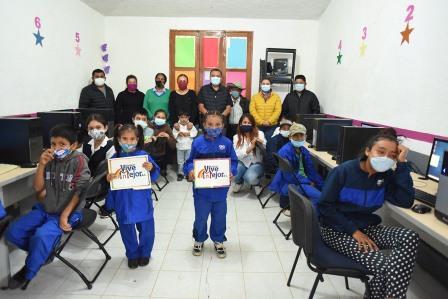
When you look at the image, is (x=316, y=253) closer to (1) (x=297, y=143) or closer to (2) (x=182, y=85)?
(1) (x=297, y=143)

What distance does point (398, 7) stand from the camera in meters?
3.42

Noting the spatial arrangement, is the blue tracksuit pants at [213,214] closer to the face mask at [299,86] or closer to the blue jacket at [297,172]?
the blue jacket at [297,172]

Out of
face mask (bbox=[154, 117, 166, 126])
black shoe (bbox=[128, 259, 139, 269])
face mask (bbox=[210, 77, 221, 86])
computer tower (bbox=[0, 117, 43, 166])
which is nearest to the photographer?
black shoe (bbox=[128, 259, 139, 269])

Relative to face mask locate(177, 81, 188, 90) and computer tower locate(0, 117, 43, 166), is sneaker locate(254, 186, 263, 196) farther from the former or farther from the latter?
computer tower locate(0, 117, 43, 166)

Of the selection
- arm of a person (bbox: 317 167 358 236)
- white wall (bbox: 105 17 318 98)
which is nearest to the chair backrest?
arm of a person (bbox: 317 167 358 236)

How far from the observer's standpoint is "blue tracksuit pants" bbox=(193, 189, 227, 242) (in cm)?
272

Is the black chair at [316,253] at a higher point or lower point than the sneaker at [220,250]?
higher

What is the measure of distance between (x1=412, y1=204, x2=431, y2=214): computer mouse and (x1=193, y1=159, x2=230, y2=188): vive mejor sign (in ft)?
4.41

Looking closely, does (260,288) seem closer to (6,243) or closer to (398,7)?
(6,243)

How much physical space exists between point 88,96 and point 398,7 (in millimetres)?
4614

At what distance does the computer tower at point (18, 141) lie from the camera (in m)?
2.79

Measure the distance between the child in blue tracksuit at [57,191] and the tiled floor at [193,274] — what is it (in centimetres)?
38

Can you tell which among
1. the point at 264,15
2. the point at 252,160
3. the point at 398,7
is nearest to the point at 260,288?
the point at 252,160

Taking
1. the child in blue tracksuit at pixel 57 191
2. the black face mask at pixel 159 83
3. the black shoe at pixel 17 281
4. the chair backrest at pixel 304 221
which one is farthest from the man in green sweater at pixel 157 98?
the chair backrest at pixel 304 221
